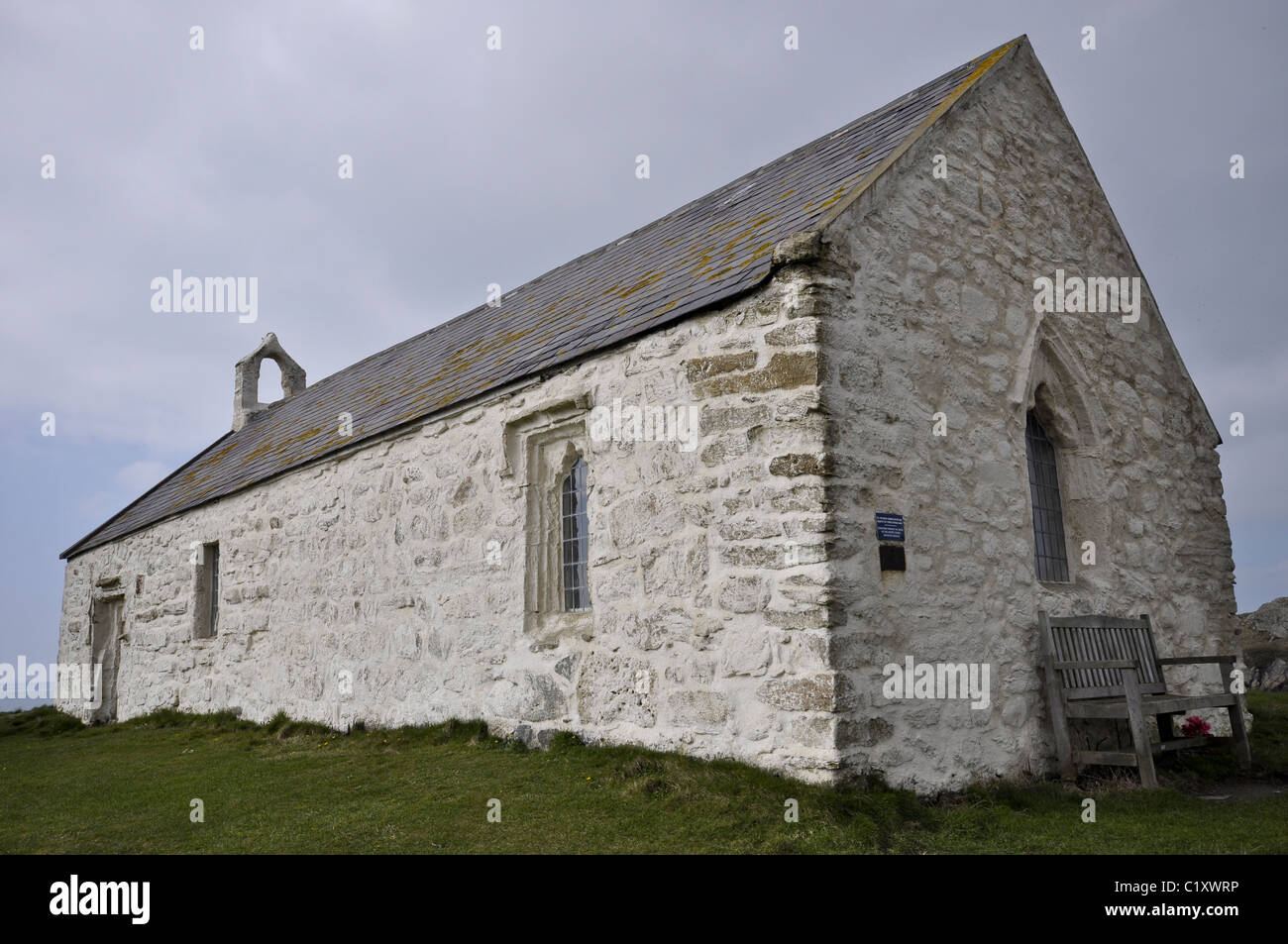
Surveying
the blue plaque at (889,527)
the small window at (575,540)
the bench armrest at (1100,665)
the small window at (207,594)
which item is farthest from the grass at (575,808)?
the small window at (207,594)

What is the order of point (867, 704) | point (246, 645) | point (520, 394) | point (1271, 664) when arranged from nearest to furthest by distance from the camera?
1. point (867, 704)
2. point (520, 394)
3. point (246, 645)
4. point (1271, 664)

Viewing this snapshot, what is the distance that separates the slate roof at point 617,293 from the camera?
733cm

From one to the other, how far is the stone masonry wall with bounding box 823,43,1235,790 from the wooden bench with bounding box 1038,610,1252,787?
0.16 m

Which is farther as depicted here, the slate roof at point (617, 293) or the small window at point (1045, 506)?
the small window at point (1045, 506)

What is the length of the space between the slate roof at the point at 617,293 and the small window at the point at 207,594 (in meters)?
0.81

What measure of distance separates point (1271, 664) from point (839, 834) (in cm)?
1269

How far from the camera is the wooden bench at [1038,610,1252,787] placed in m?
6.49

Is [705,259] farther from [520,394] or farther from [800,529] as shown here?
[800,529]

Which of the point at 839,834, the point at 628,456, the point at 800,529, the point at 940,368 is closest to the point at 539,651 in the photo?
the point at 628,456

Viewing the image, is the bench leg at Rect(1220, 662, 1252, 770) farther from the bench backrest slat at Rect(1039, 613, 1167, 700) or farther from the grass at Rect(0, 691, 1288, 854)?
the bench backrest slat at Rect(1039, 613, 1167, 700)

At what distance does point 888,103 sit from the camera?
9711mm

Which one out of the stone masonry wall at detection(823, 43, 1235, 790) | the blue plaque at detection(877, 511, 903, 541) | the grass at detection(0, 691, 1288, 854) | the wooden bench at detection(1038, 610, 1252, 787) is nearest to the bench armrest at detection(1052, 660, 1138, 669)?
the wooden bench at detection(1038, 610, 1252, 787)

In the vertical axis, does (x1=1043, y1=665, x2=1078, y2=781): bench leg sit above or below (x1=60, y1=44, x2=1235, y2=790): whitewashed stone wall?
below

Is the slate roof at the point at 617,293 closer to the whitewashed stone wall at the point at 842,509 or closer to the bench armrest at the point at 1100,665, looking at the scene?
the whitewashed stone wall at the point at 842,509
